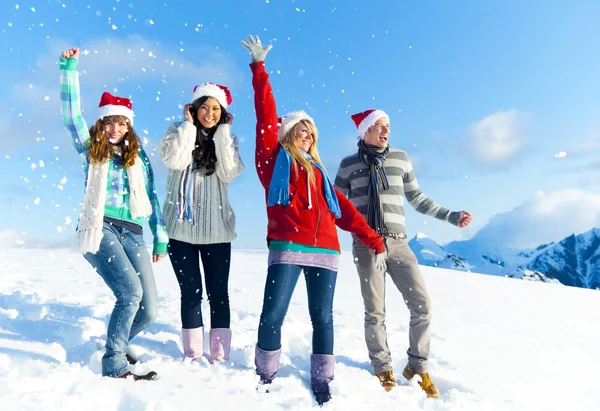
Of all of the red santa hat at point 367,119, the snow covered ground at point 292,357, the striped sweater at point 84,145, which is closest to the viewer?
the snow covered ground at point 292,357

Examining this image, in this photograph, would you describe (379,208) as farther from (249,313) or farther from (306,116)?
(249,313)

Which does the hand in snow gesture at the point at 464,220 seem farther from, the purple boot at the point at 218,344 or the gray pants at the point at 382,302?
the purple boot at the point at 218,344

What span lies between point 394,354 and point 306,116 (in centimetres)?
270

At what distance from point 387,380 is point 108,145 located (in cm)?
313

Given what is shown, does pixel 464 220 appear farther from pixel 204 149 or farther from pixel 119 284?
pixel 119 284

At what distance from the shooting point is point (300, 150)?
153 inches

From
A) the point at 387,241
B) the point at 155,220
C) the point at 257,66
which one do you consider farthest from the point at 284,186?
the point at 387,241

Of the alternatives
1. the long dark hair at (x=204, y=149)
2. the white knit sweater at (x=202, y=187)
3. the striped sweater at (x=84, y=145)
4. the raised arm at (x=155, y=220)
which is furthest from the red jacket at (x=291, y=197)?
the striped sweater at (x=84, y=145)

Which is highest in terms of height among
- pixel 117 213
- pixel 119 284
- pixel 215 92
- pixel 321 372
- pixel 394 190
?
pixel 215 92

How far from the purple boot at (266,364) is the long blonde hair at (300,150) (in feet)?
4.55

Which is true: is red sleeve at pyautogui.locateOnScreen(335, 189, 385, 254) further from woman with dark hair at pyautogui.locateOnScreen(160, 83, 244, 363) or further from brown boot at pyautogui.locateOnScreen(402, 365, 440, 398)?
brown boot at pyautogui.locateOnScreen(402, 365, 440, 398)

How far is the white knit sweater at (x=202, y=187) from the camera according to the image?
12.9ft

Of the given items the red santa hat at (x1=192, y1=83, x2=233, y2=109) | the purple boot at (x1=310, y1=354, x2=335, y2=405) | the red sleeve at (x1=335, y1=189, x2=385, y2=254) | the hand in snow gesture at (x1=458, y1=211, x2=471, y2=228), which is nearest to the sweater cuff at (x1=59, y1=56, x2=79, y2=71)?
the red santa hat at (x1=192, y1=83, x2=233, y2=109)

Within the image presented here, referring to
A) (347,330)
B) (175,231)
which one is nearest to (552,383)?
(347,330)
